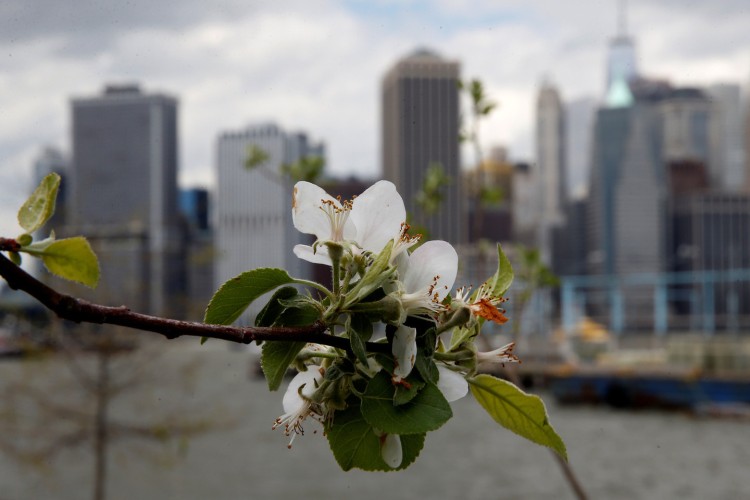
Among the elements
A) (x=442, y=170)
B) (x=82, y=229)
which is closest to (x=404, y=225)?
(x=442, y=170)

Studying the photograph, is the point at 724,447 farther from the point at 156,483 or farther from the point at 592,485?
the point at 156,483

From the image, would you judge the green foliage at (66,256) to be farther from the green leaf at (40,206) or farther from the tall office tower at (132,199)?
the tall office tower at (132,199)

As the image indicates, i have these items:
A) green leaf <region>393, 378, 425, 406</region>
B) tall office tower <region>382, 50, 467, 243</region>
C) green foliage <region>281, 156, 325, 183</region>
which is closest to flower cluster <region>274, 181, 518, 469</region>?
green leaf <region>393, 378, 425, 406</region>

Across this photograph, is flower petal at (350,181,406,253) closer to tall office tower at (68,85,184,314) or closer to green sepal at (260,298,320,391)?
green sepal at (260,298,320,391)

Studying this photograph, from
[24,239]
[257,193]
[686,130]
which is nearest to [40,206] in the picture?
[24,239]

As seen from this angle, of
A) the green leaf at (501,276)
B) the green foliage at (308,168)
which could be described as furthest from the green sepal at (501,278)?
the green foliage at (308,168)

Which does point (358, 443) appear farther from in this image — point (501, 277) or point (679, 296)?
point (679, 296)
